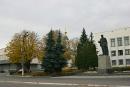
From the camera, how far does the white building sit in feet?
306

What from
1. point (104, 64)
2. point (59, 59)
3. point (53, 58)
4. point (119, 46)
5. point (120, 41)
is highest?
point (120, 41)

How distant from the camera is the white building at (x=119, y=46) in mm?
93188

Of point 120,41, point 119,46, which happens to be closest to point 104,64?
point 119,46

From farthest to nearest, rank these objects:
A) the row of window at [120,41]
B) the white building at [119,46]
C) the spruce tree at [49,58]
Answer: the row of window at [120,41] → the white building at [119,46] → the spruce tree at [49,58]

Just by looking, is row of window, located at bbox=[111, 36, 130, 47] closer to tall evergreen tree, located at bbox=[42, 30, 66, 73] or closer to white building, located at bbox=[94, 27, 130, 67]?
white building, located at bbox=[94, 27, 130, 67]

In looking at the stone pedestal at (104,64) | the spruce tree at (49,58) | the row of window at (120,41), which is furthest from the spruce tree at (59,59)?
the row of window at (120,41)

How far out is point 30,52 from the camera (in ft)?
201

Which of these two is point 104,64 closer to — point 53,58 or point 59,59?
point 59,59

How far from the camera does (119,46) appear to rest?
95.6 m

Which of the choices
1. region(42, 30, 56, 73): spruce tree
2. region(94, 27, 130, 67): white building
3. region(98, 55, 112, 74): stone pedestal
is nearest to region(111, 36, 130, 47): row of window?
region(94, 27, 130, 67): white building

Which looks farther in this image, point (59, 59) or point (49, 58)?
point (59, 59)

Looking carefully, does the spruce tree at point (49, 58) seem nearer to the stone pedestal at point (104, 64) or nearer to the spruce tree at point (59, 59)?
the spruce tree at point (59, 59)

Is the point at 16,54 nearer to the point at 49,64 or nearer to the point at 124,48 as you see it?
the point at 49,64

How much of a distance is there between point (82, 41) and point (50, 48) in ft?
92.6
